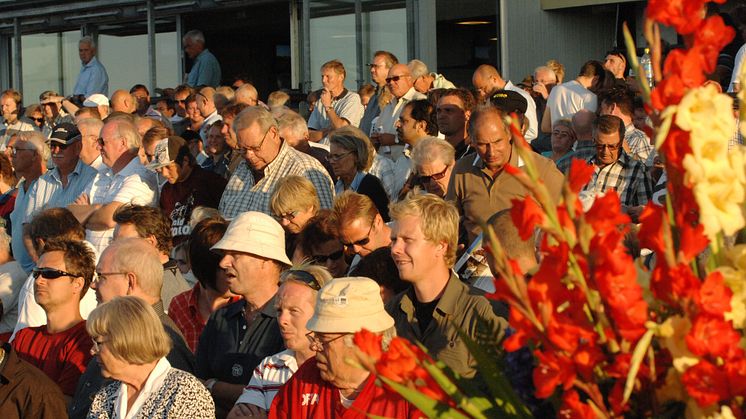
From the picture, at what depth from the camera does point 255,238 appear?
6.00 meters

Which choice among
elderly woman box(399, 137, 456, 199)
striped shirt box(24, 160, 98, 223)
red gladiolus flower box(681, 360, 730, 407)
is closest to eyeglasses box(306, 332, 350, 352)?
red gladiolus flower box(681, 360, 730, 407)

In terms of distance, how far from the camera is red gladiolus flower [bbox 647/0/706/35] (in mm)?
1463

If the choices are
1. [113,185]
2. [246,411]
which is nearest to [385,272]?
[246,411]

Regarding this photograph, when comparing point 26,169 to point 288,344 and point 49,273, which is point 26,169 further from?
point 288,344

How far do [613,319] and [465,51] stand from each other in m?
15.3

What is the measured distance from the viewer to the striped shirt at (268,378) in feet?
16.3

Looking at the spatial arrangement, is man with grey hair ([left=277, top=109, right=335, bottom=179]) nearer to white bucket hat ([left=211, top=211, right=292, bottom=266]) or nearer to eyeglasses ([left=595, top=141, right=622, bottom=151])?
eyeglasses ([left=595, top=141, right=622, bottom=151])

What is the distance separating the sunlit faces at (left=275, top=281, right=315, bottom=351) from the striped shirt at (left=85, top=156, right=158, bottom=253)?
4.01 metres

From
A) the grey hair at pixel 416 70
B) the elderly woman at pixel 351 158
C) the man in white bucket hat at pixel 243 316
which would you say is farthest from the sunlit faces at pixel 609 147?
the grey hair at pixel 416 70

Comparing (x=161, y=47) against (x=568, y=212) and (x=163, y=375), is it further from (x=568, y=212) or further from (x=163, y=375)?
(x=568, y=212)

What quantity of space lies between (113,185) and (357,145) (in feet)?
7.15

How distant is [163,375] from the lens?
15.8ft

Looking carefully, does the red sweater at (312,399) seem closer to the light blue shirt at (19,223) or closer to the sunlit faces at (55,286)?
the sunlit faces at (55,286)

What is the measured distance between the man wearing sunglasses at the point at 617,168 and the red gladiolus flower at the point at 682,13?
6.30m
